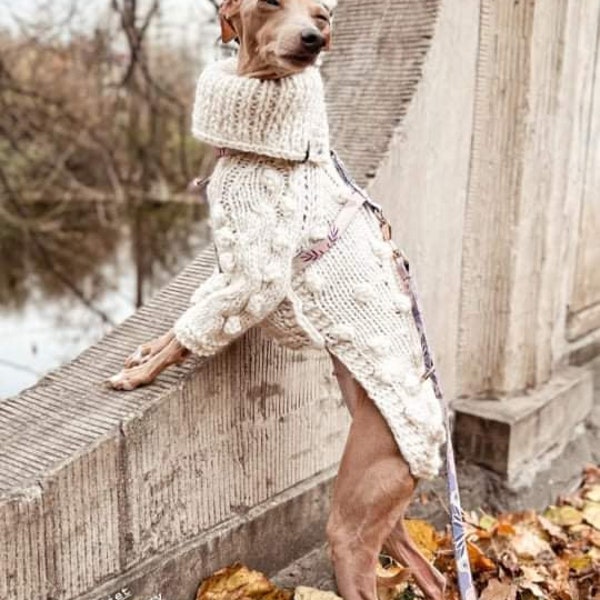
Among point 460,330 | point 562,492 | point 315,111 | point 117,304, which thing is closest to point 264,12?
point 315,111

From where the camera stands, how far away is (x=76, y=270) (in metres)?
10.9

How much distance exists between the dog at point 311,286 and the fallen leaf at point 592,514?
1342mm

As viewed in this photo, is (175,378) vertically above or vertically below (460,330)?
above

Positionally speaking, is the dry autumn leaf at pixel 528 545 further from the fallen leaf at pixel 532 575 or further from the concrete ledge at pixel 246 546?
the concrete ledge at pixel 246 546

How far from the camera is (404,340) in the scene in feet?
7.67

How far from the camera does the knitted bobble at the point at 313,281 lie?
226cm

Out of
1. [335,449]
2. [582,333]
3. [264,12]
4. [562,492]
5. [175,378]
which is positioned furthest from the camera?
[582,333]

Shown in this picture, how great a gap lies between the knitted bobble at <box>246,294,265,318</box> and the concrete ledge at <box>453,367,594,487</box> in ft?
5.17

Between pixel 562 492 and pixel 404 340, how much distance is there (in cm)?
179

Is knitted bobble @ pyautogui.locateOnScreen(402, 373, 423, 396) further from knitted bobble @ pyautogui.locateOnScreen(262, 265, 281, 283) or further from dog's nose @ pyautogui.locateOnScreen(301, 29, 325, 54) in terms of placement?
dog's nose @ pyautogui.locateOnScreen(301, 29, 325, 54)

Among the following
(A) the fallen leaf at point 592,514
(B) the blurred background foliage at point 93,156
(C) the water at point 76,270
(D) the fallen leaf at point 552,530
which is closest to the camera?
(D) the fallen leaf at point 552,530

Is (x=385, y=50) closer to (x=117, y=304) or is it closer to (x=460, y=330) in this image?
(x=460, y=330)

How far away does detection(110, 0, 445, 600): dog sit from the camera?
2166mm

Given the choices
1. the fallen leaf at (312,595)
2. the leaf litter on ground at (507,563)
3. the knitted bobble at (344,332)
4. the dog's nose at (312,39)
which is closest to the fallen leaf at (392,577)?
the leaf litter on ground at (507,563)
